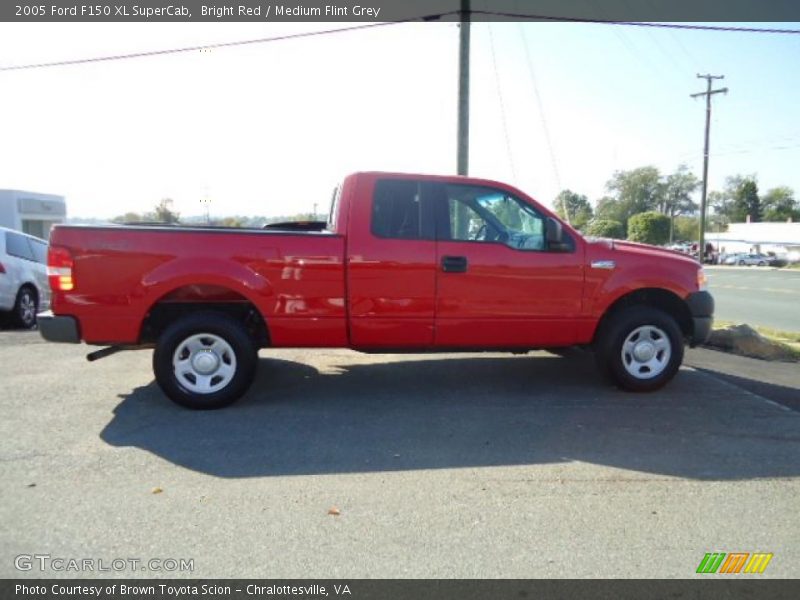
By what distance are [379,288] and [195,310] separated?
1.69m

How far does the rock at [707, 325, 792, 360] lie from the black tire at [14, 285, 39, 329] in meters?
11.2

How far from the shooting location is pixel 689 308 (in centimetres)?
548

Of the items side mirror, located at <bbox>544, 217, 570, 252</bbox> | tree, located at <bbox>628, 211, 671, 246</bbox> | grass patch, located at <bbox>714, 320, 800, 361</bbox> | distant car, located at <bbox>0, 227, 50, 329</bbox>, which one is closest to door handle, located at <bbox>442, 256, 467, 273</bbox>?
side mirror, located at <bbox>544, 217, 570, 252</bbox>

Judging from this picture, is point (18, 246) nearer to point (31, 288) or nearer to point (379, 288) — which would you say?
point (31, 288)

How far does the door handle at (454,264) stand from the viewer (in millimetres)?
5008

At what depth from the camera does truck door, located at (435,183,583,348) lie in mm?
5066

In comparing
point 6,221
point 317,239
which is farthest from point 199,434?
point 6,221

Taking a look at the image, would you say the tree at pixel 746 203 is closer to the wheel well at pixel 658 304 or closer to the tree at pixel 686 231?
the tree at pixel 686 231

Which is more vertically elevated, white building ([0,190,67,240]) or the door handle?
white building ([0,190,67,240])

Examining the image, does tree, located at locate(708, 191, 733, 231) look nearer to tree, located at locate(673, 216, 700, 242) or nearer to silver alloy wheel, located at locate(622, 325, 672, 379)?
tree, located at locate(673, 216, 700, 242)

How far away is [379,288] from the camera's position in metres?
4.97

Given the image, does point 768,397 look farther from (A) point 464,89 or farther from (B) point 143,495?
(A) point 464,89

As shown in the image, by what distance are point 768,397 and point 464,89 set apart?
789 cm
